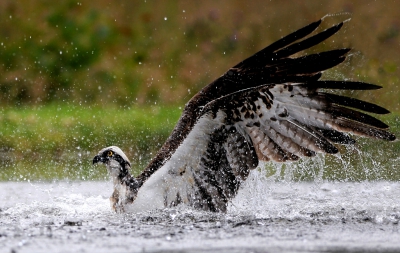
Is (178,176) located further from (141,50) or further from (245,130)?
(141,50)

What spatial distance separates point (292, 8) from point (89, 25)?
11.7 feet

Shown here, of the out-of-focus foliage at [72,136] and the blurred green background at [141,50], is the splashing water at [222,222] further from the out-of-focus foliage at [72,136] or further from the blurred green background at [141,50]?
the blurred green background at [141,50]

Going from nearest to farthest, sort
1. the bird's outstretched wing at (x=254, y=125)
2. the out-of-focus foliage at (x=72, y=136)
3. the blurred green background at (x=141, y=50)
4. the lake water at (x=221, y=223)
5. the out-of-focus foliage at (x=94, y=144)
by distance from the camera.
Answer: the lake water at (x=221, y=223) → the bird's outstretched wing at (x=254, y=125) → the out-of-focus foliage at (x=94, y=144) → the out-of-focus foliage at (x=72, y=136) → the blurred green background at (x=141, y=50)

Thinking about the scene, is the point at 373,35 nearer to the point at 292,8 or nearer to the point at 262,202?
the point at 292,8

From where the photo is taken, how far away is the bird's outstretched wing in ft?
24.1

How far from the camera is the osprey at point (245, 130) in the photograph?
7.35 metres

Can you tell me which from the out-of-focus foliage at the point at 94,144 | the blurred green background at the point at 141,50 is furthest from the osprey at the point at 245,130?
the blurred green background at the point at 141,50

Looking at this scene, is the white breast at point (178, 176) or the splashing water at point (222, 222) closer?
the splashing water at point (222, 222)

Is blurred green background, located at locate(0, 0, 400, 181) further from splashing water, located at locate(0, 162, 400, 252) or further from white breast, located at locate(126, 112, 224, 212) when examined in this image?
white breast, located at locate(126, 112, 224, 212)

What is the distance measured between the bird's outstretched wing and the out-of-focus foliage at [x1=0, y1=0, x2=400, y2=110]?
6.94m

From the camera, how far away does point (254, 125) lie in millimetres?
7680

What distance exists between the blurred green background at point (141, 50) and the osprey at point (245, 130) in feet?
18.3

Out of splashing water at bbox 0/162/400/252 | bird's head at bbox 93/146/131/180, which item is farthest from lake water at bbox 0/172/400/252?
bird's head at bbox 93/146/131/180

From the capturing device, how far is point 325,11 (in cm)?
1516
